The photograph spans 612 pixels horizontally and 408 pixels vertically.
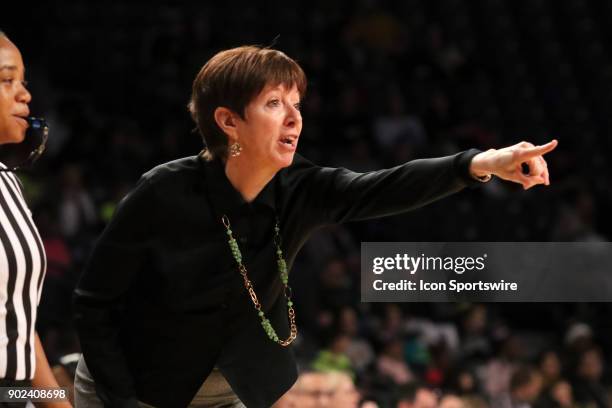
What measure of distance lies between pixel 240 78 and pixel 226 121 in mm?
106

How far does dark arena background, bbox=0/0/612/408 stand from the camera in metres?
4.01

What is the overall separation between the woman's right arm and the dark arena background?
0.66 meters

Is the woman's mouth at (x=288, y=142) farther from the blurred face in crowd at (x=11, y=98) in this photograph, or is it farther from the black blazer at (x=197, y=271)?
the blurred face in crowd at (x=11, y=98)

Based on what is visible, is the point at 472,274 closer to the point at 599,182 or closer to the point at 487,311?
the point at 487,311

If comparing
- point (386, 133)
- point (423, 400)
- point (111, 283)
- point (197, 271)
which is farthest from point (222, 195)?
point (386, 133)

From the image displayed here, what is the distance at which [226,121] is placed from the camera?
2.30 meters

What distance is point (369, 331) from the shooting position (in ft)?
13.5

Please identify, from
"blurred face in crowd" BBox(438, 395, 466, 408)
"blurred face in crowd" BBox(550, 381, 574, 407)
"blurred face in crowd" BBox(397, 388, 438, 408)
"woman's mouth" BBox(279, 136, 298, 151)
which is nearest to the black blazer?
"woman's mouth" BBox(279, 136, 298, 151)

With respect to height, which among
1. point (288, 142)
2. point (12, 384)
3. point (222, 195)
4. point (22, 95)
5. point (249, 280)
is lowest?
point (12, 384)

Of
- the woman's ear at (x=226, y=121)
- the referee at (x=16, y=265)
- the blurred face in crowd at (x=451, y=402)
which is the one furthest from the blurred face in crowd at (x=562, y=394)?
the referee at (x=16, y=265)

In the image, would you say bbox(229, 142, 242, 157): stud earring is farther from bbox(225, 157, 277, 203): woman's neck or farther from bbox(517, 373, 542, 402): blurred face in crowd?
bbox(517, 373, 542, 402): blurred face in crowd

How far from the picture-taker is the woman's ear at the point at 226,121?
7.52 ft

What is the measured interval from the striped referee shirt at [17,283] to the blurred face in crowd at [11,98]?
86 millimetres

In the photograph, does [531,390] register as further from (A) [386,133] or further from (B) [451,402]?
(A) [386,133]
